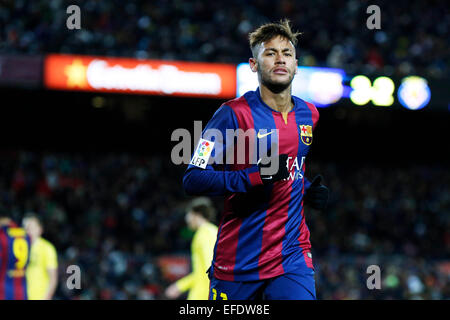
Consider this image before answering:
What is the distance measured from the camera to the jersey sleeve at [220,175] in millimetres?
3160

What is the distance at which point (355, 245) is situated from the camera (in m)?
15.0

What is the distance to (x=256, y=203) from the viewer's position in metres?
3.36

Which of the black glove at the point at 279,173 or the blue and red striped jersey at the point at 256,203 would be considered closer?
the black glove at the point at 279,173

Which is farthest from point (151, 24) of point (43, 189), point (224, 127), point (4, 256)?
point (224, 127)

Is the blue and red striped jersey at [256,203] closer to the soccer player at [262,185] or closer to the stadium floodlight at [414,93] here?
the soccer player at [262,185]

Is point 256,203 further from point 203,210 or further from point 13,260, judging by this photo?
point 13,260

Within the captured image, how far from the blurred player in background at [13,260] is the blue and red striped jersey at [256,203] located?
13.0ft

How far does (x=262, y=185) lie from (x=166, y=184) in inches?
506

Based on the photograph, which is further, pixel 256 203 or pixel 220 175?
pixel 256 203

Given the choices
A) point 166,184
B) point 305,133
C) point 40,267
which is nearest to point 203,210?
point 40,267

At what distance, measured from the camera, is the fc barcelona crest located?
139 inches

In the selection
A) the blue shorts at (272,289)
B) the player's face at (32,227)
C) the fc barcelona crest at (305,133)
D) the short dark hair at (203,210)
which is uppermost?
the fc barcelona crest at (305,133)

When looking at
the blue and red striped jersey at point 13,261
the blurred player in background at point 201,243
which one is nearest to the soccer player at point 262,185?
the blurred player in background at point 201,243
